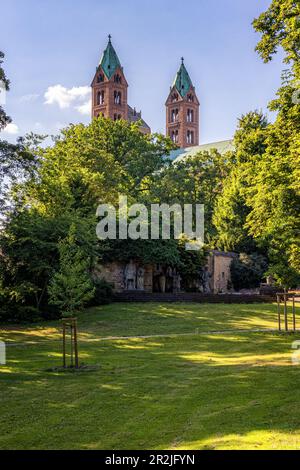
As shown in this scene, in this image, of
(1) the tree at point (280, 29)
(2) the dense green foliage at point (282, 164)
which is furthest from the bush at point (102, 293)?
(1) the tree at point (280, 29)

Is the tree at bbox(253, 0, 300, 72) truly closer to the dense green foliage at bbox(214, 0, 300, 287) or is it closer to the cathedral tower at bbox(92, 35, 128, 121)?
the dense green foliage at bbox(214, 0, 300, 287)

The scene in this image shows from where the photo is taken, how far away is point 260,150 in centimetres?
5169

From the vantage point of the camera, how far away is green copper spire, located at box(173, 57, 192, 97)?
463 ft

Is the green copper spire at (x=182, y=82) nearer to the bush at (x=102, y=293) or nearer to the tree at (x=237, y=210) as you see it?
the tree at (x=237, y=210)

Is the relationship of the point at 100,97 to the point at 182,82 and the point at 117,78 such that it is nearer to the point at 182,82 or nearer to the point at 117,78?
the point at 117,78

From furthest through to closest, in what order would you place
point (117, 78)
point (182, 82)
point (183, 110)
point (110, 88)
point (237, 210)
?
point (182, 82) → point (183, 110) → point (117, 78) → point (110, 88) → point (237, 210)

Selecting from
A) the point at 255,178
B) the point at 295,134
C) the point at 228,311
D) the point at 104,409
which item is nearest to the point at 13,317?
the point at 228,311

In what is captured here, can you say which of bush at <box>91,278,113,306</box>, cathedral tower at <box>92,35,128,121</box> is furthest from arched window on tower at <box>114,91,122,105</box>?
bush at <box>91,278,113,306</box>

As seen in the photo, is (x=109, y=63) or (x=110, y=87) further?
(x=109, y=63)

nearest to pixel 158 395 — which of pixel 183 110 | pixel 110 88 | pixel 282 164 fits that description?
pixel 282 164

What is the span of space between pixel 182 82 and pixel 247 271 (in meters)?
101

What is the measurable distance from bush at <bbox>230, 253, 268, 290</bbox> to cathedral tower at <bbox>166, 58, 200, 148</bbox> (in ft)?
302

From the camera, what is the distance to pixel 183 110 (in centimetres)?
14150
